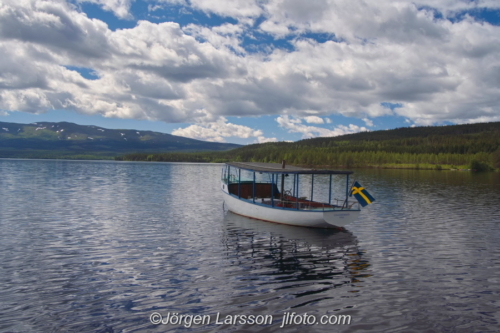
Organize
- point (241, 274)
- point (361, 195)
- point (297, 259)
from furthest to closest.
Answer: point (361, 195) < point (297, 259) < point (241, 274)

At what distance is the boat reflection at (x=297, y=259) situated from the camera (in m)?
19.3

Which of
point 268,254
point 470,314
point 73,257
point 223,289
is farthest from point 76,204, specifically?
point 470,314

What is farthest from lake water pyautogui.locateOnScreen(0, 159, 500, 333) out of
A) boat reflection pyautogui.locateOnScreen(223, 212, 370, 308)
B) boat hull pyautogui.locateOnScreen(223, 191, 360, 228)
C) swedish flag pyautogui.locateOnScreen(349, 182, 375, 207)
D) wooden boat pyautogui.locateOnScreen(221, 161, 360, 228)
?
swedish flag pyautogui.locateOnScreen(349, 182, 375, 207)

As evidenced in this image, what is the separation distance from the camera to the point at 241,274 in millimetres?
21266

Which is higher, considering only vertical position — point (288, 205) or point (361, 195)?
point (361, 195)

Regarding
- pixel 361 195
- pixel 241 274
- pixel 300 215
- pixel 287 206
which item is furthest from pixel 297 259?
pixel 287 206

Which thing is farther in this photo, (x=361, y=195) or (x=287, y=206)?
(x=287, y=206)

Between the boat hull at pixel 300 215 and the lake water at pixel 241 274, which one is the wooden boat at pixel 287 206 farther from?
the lake water at pixel 241 274

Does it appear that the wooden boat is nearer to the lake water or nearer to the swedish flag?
the swedish flag

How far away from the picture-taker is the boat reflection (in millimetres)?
19328

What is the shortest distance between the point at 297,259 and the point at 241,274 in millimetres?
5203

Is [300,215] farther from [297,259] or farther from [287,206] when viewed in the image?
[297,259]

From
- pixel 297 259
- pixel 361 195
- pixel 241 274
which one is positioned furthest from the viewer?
pixel 361 195

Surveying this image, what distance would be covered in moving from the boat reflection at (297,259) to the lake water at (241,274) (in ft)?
0.28
